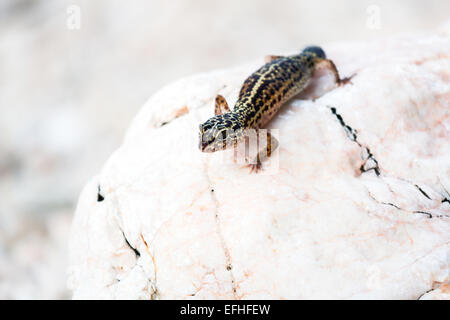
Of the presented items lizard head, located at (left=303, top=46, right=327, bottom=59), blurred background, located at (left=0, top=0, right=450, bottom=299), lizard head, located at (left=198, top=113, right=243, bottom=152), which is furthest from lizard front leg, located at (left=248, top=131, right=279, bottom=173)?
blurred background, located at (left=0, top=0, right=450, bottom=299)


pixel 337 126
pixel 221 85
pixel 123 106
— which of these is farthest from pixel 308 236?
pixel 123 106

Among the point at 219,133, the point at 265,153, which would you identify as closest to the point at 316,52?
the point at 265,153

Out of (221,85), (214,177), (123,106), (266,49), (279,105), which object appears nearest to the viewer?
(214,177)

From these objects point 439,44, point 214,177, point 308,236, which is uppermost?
point 439,44

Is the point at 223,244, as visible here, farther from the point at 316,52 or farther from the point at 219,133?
the point at 316,52

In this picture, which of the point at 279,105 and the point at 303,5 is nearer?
the point at 279,105

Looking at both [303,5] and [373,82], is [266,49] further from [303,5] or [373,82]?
[373,82]

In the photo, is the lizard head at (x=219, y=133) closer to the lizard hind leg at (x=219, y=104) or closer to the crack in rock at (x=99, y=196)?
the lizard hind leg at (x=219, y=104)
